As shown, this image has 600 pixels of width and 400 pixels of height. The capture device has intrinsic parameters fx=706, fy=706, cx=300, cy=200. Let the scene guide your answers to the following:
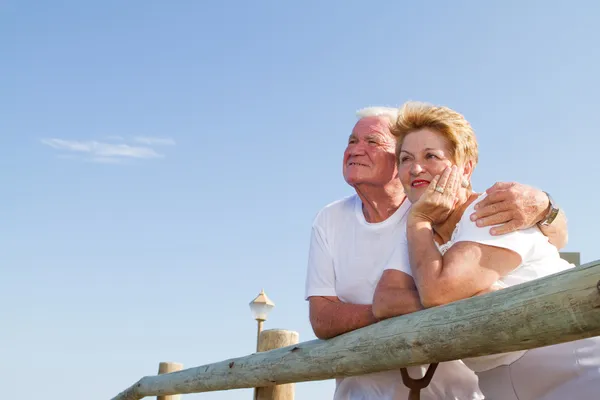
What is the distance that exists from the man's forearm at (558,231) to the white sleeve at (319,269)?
1153mm

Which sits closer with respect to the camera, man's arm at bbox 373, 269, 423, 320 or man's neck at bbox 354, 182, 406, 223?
man's arm at bbox 373, 269, 423, 320

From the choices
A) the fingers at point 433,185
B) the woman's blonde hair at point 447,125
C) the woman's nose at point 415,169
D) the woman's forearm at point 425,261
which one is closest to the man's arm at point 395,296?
the woman's forearm at point 425,261

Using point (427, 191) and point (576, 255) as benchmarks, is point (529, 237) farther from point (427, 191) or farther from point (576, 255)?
point (576, 255)

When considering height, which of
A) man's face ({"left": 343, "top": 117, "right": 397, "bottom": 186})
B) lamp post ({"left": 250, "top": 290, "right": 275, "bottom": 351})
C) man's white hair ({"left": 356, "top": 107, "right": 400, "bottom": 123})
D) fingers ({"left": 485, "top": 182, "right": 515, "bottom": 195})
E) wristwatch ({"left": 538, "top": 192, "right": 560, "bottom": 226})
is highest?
lamp post ({"left": 250, "top": 290, "right": 275, "bottom": 351})

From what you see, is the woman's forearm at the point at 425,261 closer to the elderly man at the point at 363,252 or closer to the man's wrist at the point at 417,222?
the man's wrist at the point at 417,222

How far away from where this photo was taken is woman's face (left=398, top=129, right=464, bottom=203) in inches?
114

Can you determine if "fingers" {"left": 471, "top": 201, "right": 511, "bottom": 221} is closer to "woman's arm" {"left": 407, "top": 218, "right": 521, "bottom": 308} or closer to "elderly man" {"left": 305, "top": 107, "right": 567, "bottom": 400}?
"woman's arm" {"left": 407, "top": 218, "right": 521, "bottom": 308}

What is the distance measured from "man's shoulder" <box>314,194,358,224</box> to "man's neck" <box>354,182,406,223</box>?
14 centimetres

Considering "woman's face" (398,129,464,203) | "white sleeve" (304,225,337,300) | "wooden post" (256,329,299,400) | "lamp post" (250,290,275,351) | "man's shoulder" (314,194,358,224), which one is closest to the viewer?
"woman's face" (398,129,464,203)

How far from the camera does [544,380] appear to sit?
7.79 ft

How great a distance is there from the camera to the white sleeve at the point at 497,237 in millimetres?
2428

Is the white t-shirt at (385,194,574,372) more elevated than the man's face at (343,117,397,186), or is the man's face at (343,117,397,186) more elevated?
the man's face at (343,117,397,186)

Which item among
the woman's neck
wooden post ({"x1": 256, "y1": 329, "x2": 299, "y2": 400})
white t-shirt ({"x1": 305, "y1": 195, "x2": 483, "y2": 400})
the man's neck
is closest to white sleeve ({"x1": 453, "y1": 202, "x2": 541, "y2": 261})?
the woman's neck

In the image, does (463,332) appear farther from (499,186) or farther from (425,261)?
(499,186)
